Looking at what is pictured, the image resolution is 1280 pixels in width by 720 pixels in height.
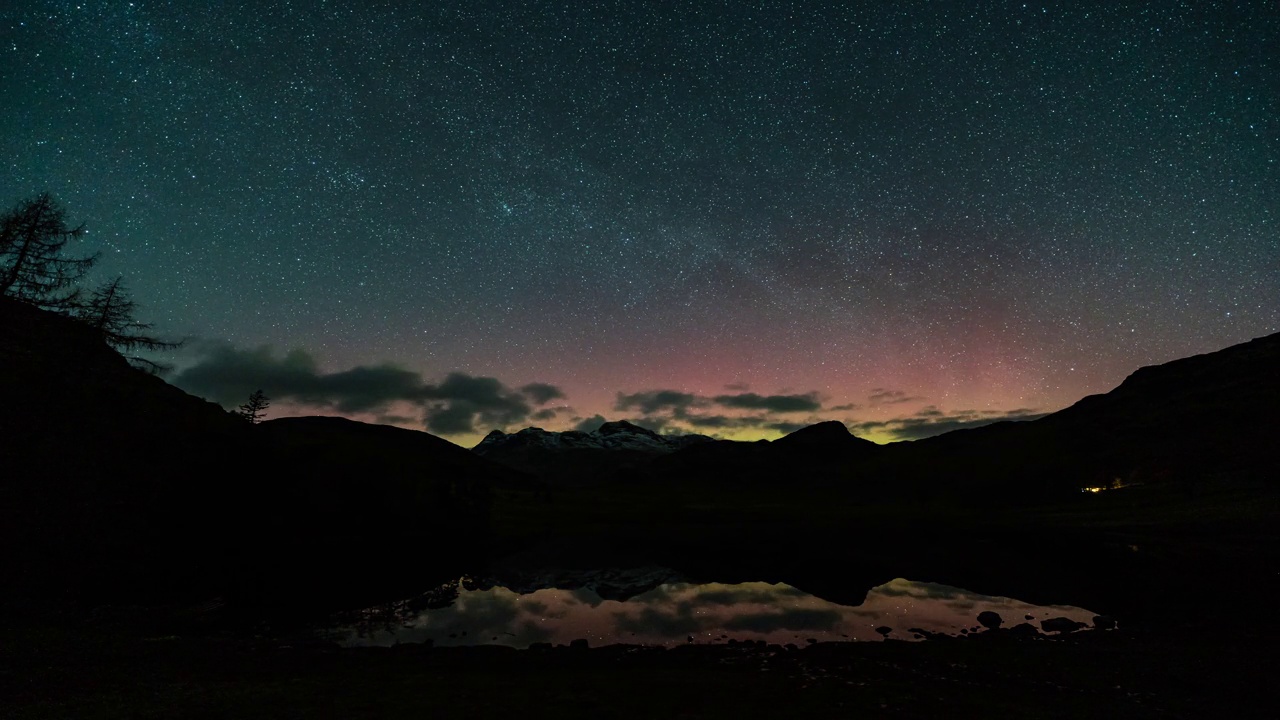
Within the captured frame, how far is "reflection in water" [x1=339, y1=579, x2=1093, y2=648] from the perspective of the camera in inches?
1257

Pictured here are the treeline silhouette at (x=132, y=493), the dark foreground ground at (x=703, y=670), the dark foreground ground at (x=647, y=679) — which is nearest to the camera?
the dark foreground ground at (x=647, y=679)

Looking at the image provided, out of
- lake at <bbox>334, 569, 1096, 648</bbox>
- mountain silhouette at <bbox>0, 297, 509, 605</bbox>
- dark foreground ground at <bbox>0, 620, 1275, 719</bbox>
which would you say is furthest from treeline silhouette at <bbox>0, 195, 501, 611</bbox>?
dark foreground ground at <bbox>0, 620, 1275, 719</bbox>

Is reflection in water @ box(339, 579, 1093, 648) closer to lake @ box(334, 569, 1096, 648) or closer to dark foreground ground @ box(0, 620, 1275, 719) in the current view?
lake @ box(334, 569, 1096, 648)

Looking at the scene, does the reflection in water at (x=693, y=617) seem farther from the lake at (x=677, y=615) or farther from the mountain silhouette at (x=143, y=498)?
the mountain silhouette at (x=143, y=498)

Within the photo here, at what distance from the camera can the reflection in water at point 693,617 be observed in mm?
31938

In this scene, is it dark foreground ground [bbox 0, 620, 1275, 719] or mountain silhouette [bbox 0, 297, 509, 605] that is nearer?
dark foreground ground [bbox 0, 620, 1275, 719]

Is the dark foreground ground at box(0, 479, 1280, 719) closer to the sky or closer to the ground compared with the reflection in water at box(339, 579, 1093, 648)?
closer to the sky

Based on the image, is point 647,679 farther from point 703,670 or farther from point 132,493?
point 132,493

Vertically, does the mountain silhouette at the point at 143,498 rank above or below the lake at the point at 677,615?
above

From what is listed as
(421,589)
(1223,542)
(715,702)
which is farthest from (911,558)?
(715,702)

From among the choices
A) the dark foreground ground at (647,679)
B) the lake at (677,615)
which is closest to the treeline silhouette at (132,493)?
the lake at (677,615)

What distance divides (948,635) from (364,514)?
3296 inches

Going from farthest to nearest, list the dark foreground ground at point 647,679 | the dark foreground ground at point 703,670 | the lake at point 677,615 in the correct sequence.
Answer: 1. the lake at point 677,615
2. the dark foreground ground at point 703,670
3. the dark foreground ground at point 647,679

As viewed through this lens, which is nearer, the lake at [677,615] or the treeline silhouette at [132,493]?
the lake at [677,615]
